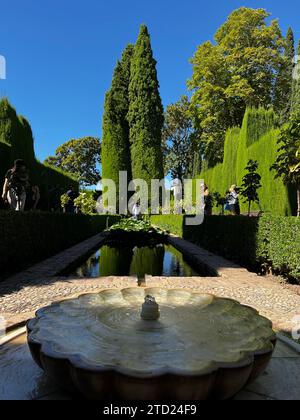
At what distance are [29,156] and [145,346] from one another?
39.6 ft

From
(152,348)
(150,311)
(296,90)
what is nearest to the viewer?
(152,348)

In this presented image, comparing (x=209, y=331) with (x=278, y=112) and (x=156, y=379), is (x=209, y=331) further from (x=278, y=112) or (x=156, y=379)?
(x=278, y=112)

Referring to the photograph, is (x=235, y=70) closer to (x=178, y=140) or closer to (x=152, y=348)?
(x=178, y=140)

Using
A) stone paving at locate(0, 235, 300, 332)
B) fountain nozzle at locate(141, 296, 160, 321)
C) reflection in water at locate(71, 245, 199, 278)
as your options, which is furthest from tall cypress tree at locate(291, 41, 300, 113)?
fountain nozzle at locate(141, 296, 160, 321)

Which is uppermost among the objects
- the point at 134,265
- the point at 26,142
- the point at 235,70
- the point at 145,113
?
the point at 235,70

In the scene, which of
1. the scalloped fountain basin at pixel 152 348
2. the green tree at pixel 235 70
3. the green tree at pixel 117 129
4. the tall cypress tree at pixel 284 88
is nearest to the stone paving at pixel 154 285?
the scalloped fountain basin at pixel 152 348

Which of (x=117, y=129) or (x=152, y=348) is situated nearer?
(x=152, y=348)

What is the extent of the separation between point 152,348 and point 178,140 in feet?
119

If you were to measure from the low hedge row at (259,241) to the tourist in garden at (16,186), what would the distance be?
5057 mm

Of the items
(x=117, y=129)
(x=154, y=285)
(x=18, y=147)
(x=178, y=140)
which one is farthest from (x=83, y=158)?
(x=154, y=285)

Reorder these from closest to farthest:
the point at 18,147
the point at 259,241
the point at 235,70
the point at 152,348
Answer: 1. the point at 152,348
2. the point at 259,241
3. the point at 18,147
4. the point at 235,70

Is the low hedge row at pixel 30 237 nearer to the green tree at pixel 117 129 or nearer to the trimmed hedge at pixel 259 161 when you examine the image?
the trimmed hedge at pixel 259 161

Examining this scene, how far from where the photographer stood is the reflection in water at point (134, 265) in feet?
23.1

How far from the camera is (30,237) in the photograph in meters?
6.79
